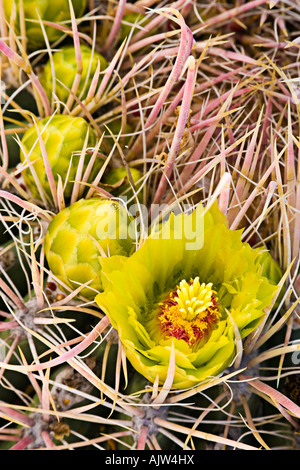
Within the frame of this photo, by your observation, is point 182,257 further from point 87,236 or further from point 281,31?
point 281,31

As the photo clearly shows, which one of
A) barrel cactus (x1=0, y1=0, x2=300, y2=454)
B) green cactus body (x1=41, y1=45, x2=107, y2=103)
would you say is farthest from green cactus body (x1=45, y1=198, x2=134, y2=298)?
green cactus body (x1=41, y1=45, x2=107, y2=103)

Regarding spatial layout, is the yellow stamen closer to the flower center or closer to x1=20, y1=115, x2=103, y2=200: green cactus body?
the flower center

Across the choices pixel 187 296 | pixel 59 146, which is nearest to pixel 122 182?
pixel 59 146

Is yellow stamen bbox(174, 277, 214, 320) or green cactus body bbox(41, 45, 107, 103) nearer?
yellow stamen bbox(174, 277, 214, 320)

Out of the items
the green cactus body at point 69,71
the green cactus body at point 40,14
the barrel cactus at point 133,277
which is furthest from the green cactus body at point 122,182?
the green cactus body at point 40,14

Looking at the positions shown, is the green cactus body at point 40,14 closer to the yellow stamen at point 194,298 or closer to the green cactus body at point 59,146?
the green cactus body at point 59,146

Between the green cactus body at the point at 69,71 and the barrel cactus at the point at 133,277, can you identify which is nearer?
the barrel cactus at the point at 133,277
